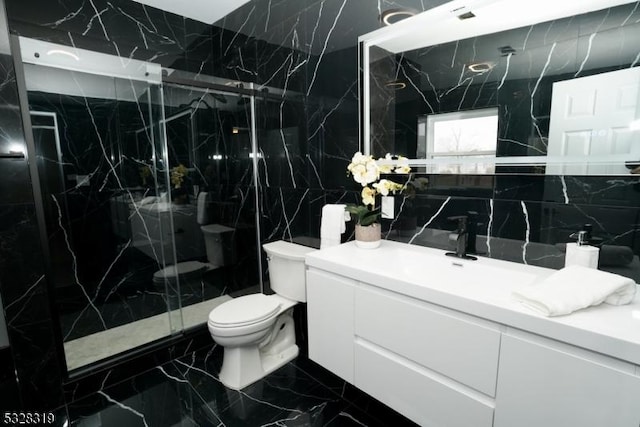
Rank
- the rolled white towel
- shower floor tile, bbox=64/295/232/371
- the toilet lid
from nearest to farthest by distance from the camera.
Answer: the rolled white towel
the toilet lid
shower floor tile, bbox=64/295/232/371

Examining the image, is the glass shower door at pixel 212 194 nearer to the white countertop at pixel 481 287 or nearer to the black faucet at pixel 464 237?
the white countertop at pixel 481 287

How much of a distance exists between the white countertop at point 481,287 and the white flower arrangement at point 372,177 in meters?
0.19

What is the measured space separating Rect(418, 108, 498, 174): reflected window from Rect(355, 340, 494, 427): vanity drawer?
2.97 ft

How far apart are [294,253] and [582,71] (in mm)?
1660

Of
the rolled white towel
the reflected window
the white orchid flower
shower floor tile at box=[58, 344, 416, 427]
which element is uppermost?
the reflected window

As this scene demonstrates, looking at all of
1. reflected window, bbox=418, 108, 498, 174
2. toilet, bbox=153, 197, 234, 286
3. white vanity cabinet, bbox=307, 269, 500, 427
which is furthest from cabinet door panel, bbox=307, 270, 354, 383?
toilet, bbox=153, 197, 234, 286

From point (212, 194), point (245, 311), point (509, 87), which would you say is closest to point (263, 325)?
point (245, 311)

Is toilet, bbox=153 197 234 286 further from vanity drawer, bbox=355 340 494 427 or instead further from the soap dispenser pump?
the soap dispenser pump

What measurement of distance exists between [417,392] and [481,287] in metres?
0.49

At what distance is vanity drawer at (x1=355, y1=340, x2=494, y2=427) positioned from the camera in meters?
1.09

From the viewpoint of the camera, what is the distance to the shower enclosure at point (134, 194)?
6.89 feet

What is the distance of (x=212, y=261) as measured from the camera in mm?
2859

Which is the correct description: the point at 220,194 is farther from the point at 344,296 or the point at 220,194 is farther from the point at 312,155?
the point at 344,296

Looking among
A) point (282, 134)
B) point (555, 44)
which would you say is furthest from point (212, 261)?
point (555, 44)
